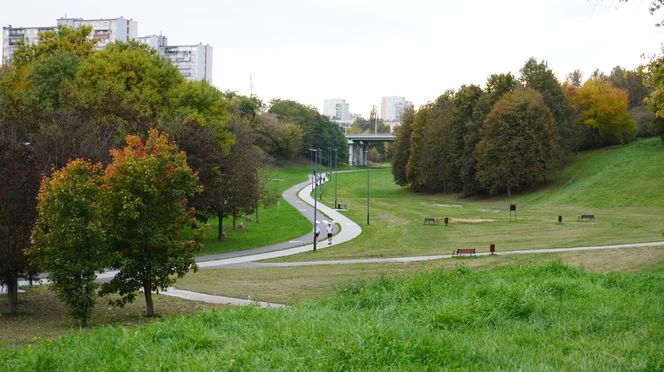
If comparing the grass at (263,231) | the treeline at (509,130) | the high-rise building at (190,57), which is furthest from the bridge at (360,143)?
the grass at (263,231)

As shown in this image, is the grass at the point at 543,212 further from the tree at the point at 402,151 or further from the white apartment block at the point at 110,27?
the white apartment block at the point at 110,27

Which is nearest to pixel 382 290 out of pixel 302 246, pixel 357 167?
pixel 302 246

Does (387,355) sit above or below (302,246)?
above

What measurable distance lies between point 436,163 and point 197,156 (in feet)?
183

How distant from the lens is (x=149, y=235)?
23.4 metres

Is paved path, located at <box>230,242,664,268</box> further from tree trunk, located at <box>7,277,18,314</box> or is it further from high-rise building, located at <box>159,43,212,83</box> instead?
high-rise building, located at <box>159,43,212,83</box>

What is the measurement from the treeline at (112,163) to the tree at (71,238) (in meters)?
0.04

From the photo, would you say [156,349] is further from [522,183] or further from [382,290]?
[522,183]

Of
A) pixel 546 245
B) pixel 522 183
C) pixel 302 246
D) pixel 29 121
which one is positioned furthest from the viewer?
pixel 522 183

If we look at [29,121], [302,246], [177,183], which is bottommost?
[302,246]

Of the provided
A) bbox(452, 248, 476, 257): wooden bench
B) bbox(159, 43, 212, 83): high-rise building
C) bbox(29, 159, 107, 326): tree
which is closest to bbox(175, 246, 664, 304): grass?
bbox(452, 248, 476, 257): wooden bench

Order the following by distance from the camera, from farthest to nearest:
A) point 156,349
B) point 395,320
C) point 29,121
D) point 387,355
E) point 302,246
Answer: point 302,246 < point 29,121 < point 395,320 < point 156,349 < point 387,355

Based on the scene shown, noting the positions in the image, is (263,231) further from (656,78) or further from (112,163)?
(656,78)

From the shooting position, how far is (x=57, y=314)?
2386 centimetres
